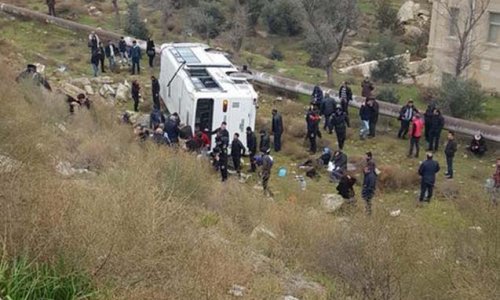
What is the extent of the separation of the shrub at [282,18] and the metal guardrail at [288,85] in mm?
8650

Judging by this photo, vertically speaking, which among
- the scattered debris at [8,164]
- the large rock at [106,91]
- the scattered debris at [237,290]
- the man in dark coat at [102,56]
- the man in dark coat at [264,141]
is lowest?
the scattered debris at [237,290]

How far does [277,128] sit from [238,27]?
12.4 m

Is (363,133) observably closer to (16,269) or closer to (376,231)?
(376,231)

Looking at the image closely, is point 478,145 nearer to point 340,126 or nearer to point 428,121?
point 428,121

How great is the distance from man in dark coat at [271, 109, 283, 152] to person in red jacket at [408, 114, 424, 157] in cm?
347

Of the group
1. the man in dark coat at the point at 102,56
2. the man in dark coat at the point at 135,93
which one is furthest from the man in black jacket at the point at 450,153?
the man in dark coat at the point at 102,56

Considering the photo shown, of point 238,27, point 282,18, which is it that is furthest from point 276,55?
point 282,18

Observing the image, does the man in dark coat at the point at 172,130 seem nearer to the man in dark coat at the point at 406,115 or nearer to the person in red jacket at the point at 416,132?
the person in red jacket at the point at 416,132

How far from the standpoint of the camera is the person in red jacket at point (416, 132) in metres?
20.1

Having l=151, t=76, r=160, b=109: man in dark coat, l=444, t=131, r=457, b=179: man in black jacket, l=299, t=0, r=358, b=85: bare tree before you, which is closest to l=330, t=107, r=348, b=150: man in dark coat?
l=444, t=131, r=457, b=179: man in black jacket

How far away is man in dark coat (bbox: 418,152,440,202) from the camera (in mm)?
16984

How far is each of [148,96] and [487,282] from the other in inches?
706

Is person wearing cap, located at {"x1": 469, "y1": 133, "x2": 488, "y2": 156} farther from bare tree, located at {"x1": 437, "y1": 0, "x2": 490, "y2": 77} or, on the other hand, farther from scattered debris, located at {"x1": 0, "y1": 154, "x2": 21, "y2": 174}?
scattered debris, located at {"x1": 0, "y1": 154, "x2": 21, "y2": 174}

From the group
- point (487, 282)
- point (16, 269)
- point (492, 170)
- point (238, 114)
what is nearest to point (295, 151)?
point (238, 114)
